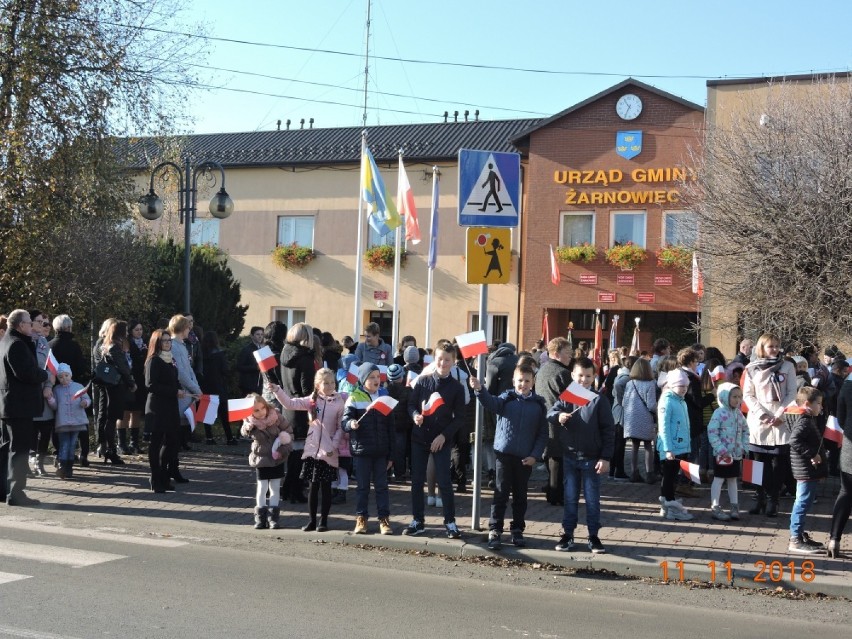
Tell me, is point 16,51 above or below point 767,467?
above

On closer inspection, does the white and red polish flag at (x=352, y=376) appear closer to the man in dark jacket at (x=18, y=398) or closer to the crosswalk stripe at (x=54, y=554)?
the man in dark jacket at (x=18, y=398)

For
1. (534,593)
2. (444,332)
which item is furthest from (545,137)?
(534,593)

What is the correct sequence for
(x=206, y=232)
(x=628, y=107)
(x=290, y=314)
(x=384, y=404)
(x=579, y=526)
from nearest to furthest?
1. (x=384, y=404)
2. (x=579, y=526)
3. (x=628, y=107)
4. (x=290, y=314)
5. (x=206, y=232)

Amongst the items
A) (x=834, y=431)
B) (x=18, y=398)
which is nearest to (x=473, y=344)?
(x=834, y=431)

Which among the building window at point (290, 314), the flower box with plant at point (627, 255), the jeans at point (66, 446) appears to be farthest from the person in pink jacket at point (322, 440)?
the building window at point (290, 314)

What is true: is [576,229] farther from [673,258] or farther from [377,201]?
[377,201]

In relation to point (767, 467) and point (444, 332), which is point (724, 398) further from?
point (444, 332)

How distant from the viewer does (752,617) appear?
6.97 meters

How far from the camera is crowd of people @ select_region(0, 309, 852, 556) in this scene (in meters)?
8.86

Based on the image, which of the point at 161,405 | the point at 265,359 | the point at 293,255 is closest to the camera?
the point at 265,359

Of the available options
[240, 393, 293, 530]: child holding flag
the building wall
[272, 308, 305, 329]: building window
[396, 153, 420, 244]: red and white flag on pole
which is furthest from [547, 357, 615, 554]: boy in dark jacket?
[272, 308, 305, 329]: building window

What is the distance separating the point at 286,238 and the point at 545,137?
9.91 meters

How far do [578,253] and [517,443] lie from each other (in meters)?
21.5

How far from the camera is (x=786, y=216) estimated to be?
17.1 metres
